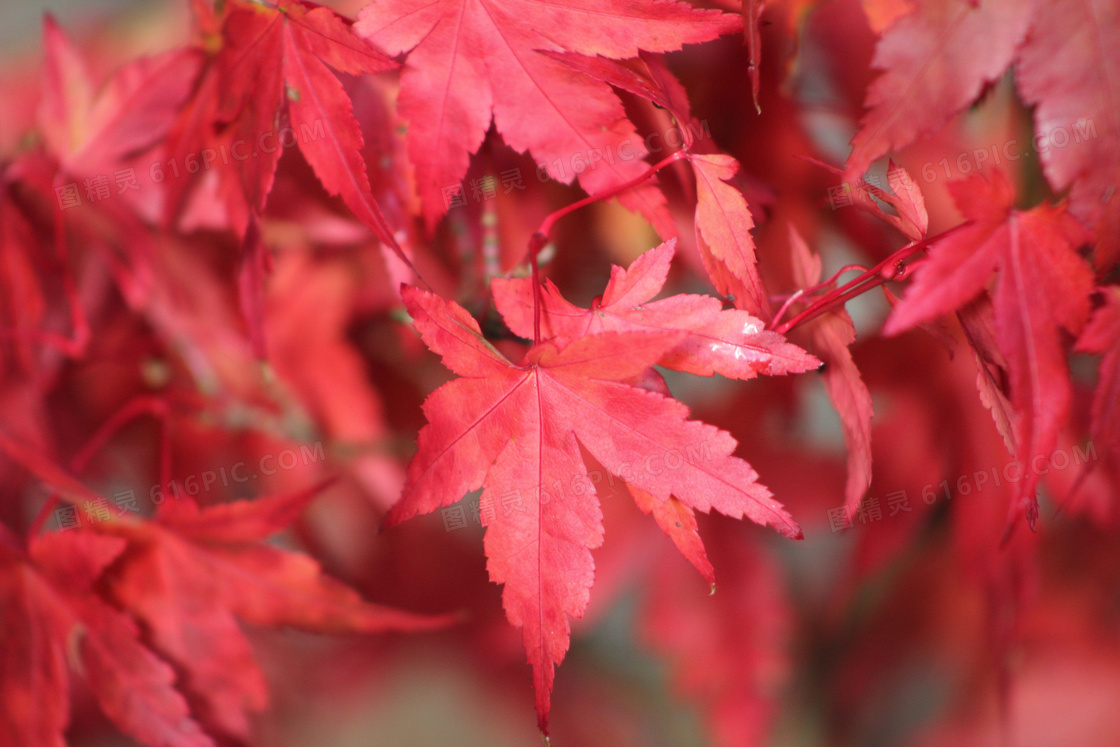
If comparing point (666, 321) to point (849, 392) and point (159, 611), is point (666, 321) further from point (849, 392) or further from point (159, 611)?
point (159, 611)

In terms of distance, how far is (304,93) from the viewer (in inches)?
13.4

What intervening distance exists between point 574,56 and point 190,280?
0.52 metres

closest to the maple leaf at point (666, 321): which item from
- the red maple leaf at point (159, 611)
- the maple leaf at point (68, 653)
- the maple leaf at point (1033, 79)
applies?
the maple leaf at point (1033, 79)

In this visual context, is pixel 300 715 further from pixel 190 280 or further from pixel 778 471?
pixel 778 471

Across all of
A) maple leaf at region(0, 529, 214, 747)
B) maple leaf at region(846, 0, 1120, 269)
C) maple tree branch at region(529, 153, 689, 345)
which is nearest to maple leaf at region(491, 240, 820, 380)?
maple tree branch at region(529, 153, 689, 345)

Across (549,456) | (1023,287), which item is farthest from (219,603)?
(1023,287)

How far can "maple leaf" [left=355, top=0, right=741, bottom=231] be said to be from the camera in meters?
0.32

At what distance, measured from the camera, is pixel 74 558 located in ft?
1.42

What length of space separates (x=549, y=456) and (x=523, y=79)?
0.20m

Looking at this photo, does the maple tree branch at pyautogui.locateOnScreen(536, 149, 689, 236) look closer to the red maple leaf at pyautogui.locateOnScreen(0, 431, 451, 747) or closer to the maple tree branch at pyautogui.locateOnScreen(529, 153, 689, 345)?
the maple tree branch at pyautogui.locateOnScreen(529, 153, 689, 345)

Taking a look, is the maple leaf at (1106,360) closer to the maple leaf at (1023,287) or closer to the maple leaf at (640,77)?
the maple leaf at (1023,287)

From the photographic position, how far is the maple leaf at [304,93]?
0.33m

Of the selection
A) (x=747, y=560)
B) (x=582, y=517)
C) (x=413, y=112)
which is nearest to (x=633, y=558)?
(x=747, y=560)

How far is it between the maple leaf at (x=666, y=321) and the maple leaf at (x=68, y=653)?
1.08 ft
